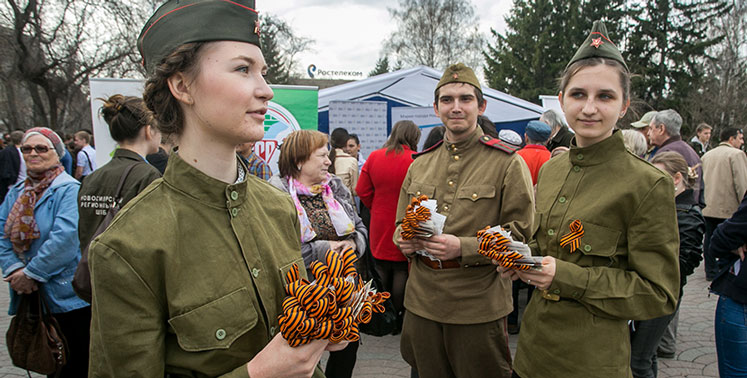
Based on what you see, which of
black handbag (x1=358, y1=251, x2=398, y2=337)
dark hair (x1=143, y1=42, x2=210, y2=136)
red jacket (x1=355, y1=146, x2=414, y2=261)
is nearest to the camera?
dark hair (x1=143, y1=42, x2=210, y2=136)

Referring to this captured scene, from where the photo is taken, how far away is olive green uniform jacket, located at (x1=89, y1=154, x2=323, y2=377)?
3.57ft

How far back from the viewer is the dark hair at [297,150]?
3.33m

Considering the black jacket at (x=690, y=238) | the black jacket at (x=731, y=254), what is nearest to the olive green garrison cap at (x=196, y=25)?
the black jacket at (x=731, y=254)

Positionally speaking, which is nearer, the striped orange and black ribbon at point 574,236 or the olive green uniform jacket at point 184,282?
the olive green uniform jacket at point 184,282

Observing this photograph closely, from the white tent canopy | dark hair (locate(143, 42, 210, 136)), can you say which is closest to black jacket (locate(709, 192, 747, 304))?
dark hair (locate(143, 42, 210, 136))

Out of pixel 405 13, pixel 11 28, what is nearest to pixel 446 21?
pixel 405 13

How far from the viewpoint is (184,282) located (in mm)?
1170

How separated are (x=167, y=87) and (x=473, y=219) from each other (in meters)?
1.94

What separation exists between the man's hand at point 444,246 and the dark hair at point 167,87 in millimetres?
1581

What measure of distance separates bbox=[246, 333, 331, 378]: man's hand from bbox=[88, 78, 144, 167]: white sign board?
17.5ft

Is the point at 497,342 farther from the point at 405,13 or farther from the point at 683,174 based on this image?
the point at 405,13

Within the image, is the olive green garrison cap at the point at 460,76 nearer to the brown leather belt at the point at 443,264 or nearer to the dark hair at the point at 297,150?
the dark hair at the point at 297,150

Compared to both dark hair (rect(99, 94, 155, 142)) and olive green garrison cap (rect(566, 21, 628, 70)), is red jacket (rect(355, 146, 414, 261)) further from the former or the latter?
olive green garrison cap (rect(566, 21, 628, 70))

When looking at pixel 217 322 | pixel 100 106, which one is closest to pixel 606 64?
pixel 217 322
